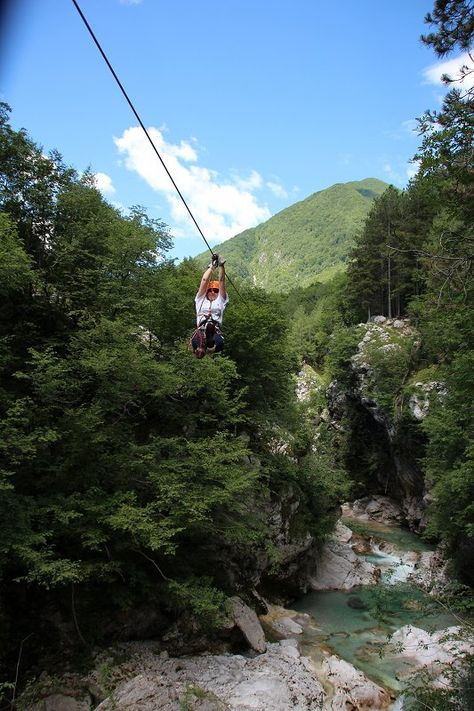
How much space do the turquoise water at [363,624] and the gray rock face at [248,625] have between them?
4.83 feet

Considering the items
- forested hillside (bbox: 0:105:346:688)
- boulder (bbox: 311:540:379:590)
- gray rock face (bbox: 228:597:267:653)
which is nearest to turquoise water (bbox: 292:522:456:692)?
boulder (bbox: 311:540:379:590)

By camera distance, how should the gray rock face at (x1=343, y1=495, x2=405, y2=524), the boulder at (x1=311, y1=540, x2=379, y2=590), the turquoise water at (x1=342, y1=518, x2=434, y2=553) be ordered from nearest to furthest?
the boulder at (x1=311, y1=540, x2=379, y2=590)
the turquoise water at (x1=342, y1=518, x2=434, y2=553)
the gray rock face at (x1=343, y1=495, x2=405, y2=524)

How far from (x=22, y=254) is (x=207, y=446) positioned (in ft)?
22.4

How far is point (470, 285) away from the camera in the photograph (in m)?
7.80

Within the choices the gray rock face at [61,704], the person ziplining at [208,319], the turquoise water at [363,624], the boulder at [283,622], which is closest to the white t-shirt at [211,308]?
the person ziplining at [208,319]

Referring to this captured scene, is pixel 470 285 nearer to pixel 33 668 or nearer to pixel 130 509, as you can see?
pixel 130 509

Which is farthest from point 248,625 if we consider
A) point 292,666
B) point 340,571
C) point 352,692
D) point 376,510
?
point 376,510

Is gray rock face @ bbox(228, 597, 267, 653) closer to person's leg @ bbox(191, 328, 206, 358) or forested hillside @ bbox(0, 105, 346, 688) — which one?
forested hillside @ bbox(0, 105, 346, 688)

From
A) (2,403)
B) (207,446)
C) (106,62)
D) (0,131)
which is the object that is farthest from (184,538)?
(0,131)

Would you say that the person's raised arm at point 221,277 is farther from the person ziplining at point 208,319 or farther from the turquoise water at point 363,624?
Answer: the turquoise water at point 363,624

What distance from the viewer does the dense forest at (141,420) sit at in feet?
29.9

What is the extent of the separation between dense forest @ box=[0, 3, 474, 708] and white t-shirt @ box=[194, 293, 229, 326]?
3351 millimetres

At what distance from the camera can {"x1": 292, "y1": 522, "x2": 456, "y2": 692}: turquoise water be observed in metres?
11.5

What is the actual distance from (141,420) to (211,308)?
7026mm
